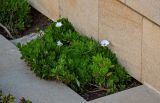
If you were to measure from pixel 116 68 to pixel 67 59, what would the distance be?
47cm

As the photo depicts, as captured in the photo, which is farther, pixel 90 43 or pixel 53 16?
pixel 53 16

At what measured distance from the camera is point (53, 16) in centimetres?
726

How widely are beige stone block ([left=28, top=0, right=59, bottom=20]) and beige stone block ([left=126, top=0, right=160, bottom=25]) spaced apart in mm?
1598

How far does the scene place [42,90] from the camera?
5.84 m

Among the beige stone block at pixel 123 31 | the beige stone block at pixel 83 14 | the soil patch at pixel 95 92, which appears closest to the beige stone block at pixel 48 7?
the beige stone block at pixel 83 14

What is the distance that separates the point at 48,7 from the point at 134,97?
2047mm

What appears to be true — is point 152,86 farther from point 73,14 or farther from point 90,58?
point 73,14

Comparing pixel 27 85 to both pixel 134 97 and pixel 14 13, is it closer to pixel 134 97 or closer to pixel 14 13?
pixel 134 97

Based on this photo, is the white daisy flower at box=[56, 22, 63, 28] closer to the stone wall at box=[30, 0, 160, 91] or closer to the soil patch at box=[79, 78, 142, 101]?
the stone wall at box=[30, 0, 160, 91]

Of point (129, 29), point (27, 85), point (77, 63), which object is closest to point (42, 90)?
point (27, 85)

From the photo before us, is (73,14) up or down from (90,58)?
up

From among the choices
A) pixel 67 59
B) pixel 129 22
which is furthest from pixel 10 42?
pixel 129 22

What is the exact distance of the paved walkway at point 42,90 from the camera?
5645 mm

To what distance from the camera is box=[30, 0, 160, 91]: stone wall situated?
219 inches
